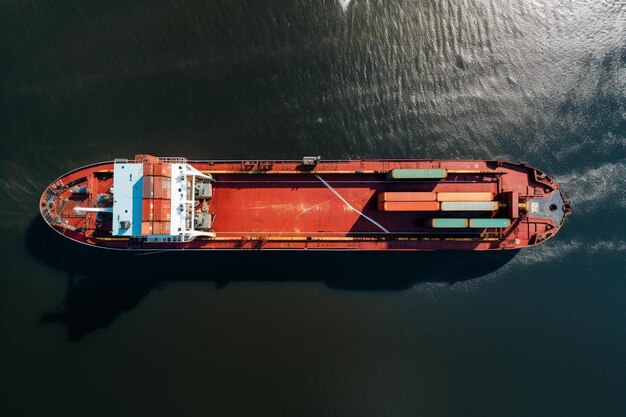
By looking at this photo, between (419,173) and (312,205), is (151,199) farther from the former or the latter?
(419,173)

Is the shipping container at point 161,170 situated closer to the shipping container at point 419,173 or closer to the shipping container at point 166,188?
the shipping container at point 166,188

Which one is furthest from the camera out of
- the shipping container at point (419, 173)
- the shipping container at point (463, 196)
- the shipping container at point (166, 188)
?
the shipping container at point (463, 196)

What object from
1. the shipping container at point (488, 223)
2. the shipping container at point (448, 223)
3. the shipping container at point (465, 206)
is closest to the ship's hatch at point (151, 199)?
the shipping container at point (448, 223)

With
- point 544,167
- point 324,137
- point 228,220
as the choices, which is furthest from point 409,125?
point 228,220

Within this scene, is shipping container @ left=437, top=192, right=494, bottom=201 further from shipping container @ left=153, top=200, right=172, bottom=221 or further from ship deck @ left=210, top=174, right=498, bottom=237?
shipping container @ left=153, top=200, right=172, bottom=221

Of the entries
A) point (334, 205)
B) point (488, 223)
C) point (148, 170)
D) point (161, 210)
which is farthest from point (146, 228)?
point (488, 223)

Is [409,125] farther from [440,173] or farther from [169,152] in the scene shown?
[169,152]

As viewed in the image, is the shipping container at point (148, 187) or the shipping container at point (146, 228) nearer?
the shipping container at point (146, 228)

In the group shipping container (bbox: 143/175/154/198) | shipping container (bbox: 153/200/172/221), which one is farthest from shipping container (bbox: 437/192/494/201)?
shipping container (bbox: 143/175/154/198)
